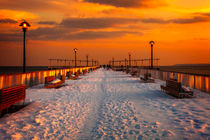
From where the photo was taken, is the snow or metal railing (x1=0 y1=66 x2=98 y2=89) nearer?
the snow

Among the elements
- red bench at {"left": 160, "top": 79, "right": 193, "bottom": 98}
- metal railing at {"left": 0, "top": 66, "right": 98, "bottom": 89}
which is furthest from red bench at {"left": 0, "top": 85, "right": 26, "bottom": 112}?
red bench at {"left": 160, "top": 79, "right": 193, "bottom": 98}

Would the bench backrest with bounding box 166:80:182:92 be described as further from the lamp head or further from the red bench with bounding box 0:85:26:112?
the lamp head

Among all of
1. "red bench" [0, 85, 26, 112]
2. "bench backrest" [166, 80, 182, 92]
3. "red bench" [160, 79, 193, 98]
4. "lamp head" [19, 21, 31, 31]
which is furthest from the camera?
"lamp head" [19, 21, 31, 31]

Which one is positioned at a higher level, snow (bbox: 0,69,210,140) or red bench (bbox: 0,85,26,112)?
red bench (bbox: 0,85,26,112)

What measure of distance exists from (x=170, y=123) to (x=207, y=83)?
740cm

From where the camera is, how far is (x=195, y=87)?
1286 cm

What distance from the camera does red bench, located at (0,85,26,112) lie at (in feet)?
19.7

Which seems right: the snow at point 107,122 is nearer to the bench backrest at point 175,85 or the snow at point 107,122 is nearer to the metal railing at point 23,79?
the bench backrest at point 175,85

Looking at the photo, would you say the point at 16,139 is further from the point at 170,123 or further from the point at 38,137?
the point at 170,123

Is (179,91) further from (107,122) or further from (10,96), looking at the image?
(10,96)

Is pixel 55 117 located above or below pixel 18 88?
below

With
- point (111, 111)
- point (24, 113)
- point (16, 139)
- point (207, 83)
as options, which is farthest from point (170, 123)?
point (207, 83)

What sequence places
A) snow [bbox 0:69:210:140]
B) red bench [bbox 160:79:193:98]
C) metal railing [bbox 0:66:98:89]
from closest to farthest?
snow [bbox 0:69:210:140], red bench [bbox 160:79:193:98], metal railing [bbox 0:66:98:89]

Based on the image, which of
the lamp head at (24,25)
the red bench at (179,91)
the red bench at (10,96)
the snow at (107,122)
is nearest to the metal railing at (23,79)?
the lamp head at (24,25)
